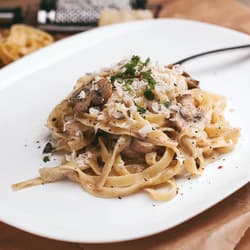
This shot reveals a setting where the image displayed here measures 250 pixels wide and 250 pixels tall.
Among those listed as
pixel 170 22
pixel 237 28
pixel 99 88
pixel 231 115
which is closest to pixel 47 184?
pixel 99 88

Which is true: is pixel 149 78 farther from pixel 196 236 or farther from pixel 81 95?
pixel 196 236

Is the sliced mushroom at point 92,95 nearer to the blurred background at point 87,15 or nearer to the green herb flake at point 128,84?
the green herb flake at point 128,84

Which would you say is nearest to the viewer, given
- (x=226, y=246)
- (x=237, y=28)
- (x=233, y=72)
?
(x=226, y=246)

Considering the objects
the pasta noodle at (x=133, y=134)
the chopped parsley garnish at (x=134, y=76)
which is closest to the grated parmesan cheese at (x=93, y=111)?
the pasta noodle at (x=133, y=134)

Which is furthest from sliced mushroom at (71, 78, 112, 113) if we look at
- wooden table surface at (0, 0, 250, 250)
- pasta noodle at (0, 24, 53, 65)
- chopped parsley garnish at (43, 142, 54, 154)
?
pasta noodle at (0, 24, 53, 65)

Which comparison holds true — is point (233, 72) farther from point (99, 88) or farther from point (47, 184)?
point (47, 184)

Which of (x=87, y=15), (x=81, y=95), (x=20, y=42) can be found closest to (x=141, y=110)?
(x=81, y=95)
